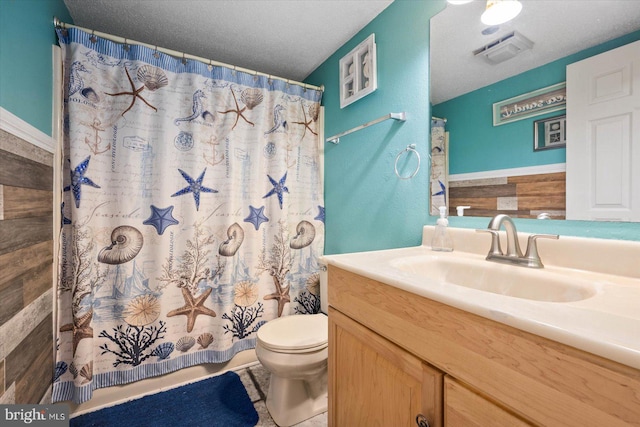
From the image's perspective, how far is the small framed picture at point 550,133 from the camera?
867 mm

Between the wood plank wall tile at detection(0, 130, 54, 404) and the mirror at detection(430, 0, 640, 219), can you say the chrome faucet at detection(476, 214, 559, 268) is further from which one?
the wood plank wall tile at detection(0, 130, 54, 404)

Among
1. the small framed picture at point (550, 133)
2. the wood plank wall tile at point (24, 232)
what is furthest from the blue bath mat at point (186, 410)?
the small framed picture at point (550, 133)

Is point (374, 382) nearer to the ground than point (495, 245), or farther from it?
nearer to the ground

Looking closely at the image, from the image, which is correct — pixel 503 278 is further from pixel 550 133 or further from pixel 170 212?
pixel 170 212

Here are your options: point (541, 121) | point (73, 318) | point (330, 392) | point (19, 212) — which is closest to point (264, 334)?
point (330, 392)

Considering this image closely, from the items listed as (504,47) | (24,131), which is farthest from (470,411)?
(24,131)

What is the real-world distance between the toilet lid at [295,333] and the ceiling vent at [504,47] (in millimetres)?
1372

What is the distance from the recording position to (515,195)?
3.23 feet

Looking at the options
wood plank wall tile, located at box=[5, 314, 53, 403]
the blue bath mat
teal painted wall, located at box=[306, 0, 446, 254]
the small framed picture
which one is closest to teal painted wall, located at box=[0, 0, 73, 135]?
wood plank wall tile, located at box=[5, 314, 53, 403]

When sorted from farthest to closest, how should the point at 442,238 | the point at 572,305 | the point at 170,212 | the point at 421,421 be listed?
the point at 170,212 → the point at 442,238 → the point at 421,421 → the point at 572,305

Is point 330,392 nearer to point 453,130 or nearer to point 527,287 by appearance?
point 527,287

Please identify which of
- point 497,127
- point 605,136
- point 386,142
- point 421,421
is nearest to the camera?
point 421,421

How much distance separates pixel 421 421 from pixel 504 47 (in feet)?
4.07

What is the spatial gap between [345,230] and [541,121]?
119 cm
